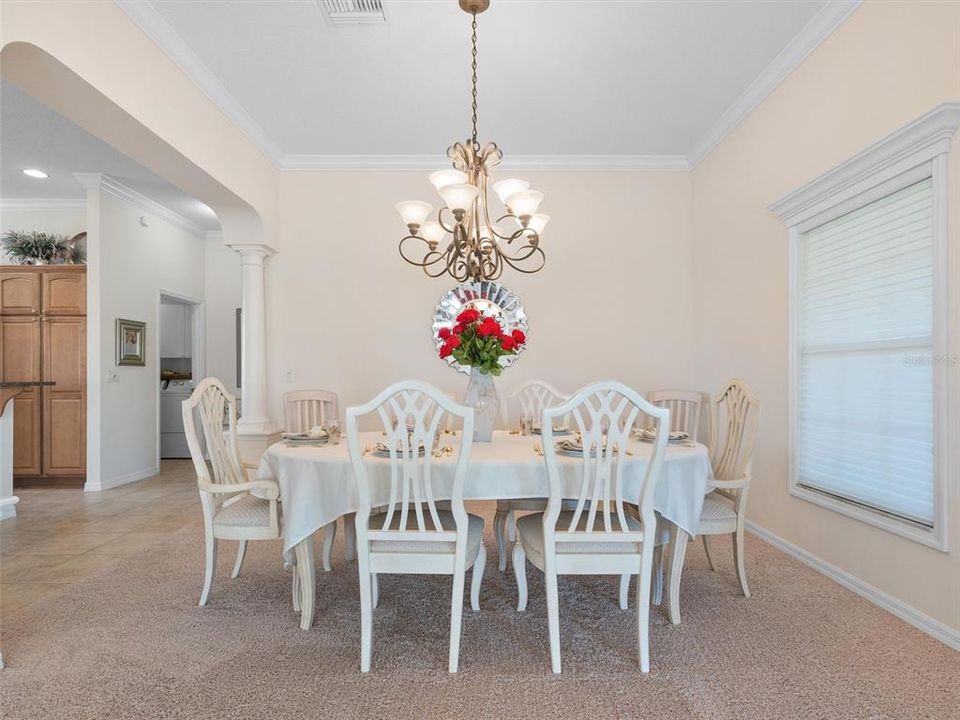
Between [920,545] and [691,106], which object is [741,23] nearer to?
[691,106]

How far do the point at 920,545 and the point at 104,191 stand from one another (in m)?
6.36

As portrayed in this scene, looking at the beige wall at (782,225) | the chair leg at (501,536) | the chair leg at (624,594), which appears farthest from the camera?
the chair leg at (501,536)

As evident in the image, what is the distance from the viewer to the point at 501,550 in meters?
2.82

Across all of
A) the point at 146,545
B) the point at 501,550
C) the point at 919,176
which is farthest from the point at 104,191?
Answer: the point at 919,176

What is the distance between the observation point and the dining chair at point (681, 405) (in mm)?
3721

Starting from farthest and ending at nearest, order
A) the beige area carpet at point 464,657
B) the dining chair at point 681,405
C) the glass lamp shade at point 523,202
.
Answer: the dining chair at point 681,405 < the glass lamp shade at point 523,202 < the beige area carpet at point 464,657

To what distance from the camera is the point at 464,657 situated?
6.51 ft

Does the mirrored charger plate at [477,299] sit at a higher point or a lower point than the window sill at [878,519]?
higher

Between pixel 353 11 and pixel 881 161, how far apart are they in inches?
101

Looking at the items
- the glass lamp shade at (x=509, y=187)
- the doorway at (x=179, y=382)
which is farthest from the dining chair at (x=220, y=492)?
the doorway at (x=179, y=382)

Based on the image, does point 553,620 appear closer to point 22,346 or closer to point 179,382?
point 22,346

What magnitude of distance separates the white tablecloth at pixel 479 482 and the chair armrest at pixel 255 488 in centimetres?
13

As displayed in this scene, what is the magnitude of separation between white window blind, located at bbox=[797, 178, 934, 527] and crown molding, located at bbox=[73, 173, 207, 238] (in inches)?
222

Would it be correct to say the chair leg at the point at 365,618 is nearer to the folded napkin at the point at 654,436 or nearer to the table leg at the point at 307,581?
the table leg at the point at 307,581
